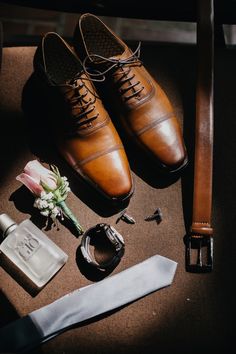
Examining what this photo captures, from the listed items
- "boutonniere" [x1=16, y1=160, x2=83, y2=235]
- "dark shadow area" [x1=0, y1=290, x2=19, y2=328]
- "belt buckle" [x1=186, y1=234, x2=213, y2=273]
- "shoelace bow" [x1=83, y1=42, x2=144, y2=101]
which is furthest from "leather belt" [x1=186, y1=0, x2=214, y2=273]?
"dark shadow area" [x1=0, y1=290, x2=19, y2=328]

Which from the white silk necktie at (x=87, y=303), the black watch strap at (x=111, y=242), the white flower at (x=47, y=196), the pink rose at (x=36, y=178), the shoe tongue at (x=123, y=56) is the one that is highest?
the shoe tongue at (x=123, y=56)

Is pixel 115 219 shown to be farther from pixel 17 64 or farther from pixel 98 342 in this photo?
pixel 17 64

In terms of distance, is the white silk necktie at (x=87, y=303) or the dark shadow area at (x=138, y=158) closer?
the white silk necktie at (x=87, y=303)

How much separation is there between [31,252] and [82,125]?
0.29 meters

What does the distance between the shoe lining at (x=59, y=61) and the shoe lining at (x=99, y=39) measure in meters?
0.05

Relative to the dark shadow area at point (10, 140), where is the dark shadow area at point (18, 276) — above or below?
below

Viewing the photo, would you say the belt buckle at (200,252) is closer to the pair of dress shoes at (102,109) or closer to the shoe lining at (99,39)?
the pair of dress shoes at (102,109)

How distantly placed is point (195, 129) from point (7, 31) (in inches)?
31.1

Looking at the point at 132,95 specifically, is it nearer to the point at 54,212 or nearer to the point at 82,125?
the point at 82,125

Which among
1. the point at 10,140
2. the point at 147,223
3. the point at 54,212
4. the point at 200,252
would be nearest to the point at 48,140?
the point at 10,140

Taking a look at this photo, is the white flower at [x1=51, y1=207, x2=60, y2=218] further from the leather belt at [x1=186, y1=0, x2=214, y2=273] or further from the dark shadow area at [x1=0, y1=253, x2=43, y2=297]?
the leather belt at [x1=186, y1=0, x2=214, y2=273]

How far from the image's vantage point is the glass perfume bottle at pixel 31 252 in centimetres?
83

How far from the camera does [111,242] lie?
0.84 m

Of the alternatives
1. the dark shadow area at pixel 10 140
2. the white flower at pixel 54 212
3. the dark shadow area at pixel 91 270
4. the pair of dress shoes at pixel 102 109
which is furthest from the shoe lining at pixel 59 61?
the dark shadow area at pixel 91 270
